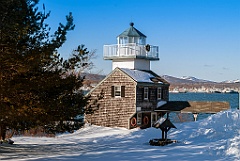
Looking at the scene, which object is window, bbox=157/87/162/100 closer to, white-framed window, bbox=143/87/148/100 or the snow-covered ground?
white-framed window, bbox=143/87/148/100

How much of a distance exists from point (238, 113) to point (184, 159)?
1100 centimetres

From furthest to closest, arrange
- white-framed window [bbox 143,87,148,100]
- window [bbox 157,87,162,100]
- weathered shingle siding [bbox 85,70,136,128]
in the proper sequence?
window [bbox 157,87,162,100]
white-framed window [bbox 143,87,148,100]
weathered shingle siding [bbox 85,70,136,128]

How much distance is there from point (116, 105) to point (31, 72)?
19515 millimetres

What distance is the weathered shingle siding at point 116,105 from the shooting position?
31766 mm

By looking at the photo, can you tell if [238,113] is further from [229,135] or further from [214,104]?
[214,104]

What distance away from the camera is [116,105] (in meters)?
32.5

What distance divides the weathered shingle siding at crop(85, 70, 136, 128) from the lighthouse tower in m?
2.22

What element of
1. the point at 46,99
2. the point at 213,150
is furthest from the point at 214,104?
the point at 46,99

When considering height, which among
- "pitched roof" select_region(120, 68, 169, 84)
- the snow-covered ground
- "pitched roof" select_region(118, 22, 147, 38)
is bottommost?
the snow-covered ground

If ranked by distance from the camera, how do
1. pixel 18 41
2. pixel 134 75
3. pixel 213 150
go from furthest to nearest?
pixel 134 75, pixel 213 150, pixel 18 41

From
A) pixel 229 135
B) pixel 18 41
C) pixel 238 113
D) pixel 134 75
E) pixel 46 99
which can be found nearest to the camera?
pixel 18 41

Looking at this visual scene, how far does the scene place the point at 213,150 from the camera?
49.7 ft

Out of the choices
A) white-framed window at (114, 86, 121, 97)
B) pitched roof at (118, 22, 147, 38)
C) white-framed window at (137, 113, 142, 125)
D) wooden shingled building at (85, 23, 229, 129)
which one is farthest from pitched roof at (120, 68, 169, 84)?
pitched roof at (118, 22, 147, 38)

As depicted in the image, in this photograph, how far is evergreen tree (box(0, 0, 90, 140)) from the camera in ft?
38.1
